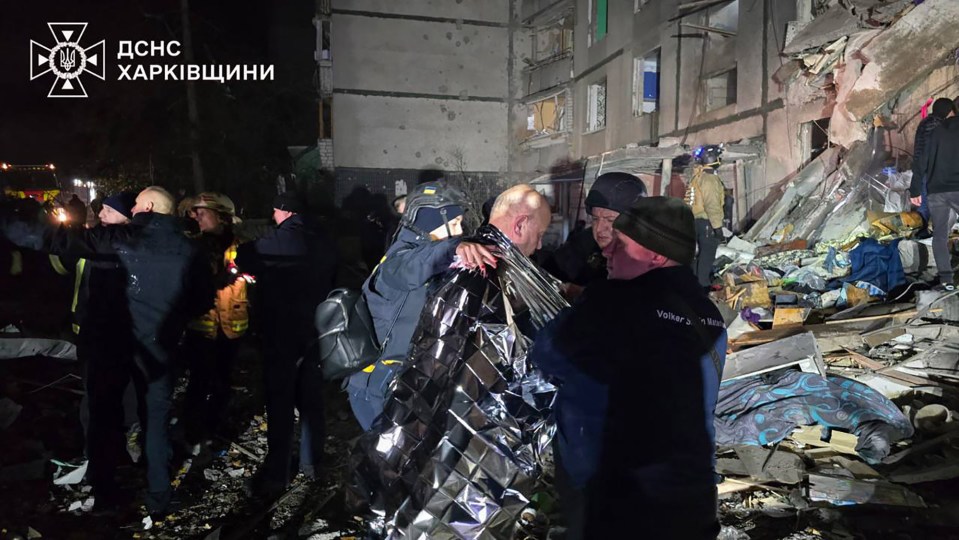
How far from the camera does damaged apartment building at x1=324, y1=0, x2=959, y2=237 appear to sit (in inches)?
380

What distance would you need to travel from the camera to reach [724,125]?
14922 mm

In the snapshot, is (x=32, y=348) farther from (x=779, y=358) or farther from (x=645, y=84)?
(x=645, y=84)

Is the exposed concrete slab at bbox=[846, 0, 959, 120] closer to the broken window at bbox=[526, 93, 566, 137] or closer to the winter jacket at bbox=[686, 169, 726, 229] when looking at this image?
the winter jacket at bbox=[686, 169, 726, 229]

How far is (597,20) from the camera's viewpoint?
71.5ft

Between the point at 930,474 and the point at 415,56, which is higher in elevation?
the point at 415,56

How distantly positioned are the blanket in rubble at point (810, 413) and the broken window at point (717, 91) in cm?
1283

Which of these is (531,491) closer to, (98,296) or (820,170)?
(98,296)

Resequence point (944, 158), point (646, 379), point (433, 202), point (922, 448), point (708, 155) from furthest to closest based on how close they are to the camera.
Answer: point (708, 155) → point (944, 158) → point (922, 448) → point (433, 202) → point (646, 379)

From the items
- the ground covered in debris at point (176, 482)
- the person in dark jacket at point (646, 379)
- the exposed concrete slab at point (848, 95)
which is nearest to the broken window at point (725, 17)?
the exposed concrete slab at point (848, 95)

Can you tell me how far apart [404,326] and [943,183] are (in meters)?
6.60

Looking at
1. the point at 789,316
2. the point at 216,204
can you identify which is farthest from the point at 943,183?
the point at 216,204

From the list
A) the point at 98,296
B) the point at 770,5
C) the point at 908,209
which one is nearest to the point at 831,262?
the point at 908,209

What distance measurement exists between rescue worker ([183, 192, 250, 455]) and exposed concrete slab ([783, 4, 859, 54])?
10.6 meters

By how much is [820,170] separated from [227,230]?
10.4 meters
